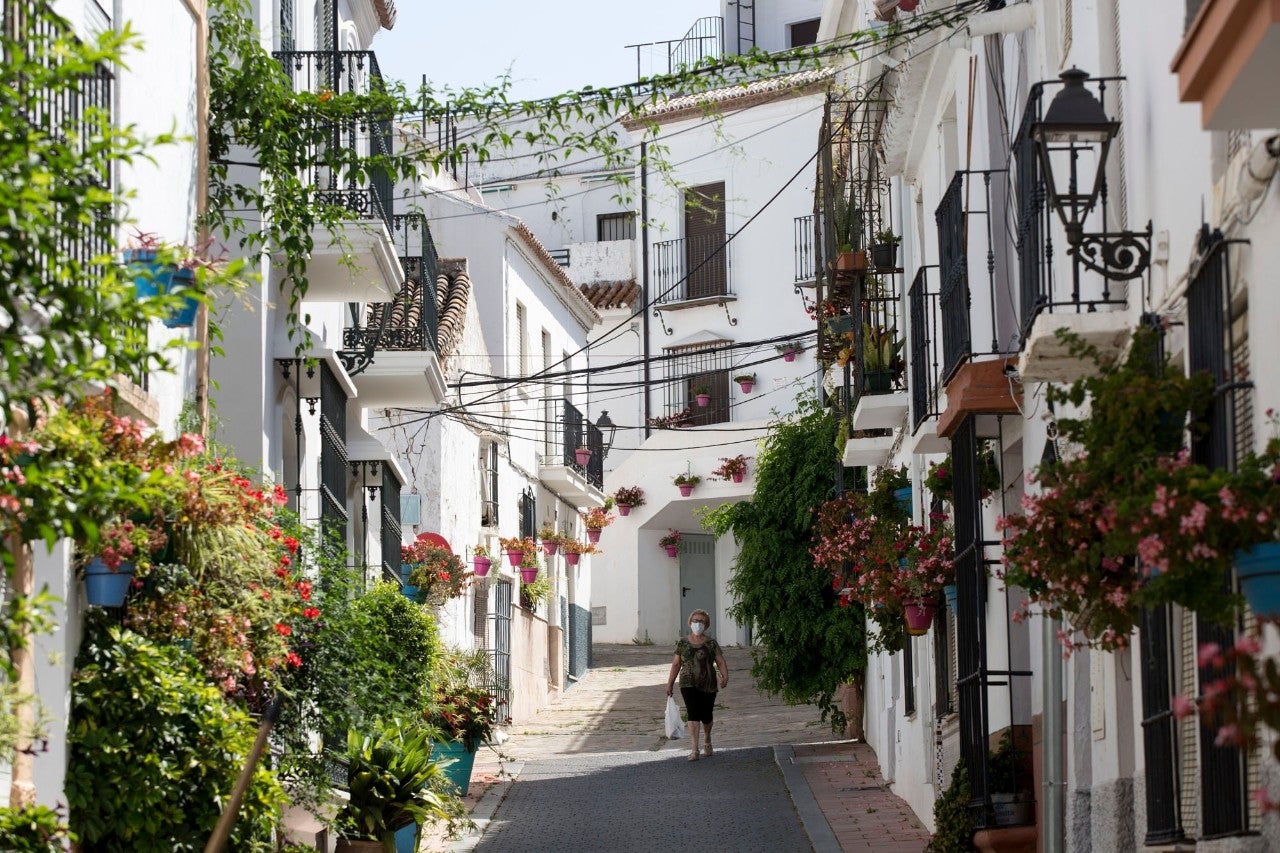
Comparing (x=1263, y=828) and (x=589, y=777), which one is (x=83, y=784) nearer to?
(x=1263, y=828)

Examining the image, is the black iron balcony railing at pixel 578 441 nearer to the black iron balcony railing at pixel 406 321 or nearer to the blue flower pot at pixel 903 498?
the black iron balcony railing at pixel 406 321

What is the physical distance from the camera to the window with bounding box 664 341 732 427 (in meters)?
38.1

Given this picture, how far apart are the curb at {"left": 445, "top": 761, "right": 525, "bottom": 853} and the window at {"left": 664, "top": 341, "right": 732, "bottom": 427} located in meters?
17.0

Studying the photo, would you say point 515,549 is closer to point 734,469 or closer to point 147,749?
point 734,469

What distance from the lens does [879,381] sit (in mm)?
16266

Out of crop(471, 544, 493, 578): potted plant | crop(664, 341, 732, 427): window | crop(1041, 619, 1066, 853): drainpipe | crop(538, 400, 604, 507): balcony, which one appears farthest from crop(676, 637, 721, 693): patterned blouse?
crop(664, 341, 732, 427): window

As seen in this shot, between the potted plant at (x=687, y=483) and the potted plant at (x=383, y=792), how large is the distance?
23999 mm

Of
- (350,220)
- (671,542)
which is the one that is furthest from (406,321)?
(671,542)

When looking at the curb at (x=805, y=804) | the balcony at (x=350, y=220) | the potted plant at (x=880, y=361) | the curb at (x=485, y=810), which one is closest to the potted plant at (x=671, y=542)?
the curb at (x=805, y=804)

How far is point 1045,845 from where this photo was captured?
360 inches

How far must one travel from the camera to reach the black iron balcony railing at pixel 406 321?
55.7 ft

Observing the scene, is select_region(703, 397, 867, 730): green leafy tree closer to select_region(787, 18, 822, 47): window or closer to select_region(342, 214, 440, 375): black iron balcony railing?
select_region(342, 214, 440, 375): black iron balcony railing

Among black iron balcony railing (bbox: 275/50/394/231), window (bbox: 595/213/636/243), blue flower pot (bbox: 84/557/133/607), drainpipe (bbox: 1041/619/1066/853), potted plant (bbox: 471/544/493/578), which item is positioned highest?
window (bbox: 595/213/636/243)

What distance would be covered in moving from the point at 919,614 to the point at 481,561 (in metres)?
12.3
